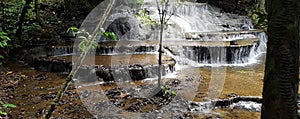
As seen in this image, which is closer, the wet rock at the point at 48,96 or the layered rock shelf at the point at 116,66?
the wet rock at the point at 48,96

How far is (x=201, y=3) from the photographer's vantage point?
63.7 ft

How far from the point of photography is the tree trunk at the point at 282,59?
2127mm

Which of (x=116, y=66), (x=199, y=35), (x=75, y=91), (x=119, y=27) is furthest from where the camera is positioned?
(x=119, y=27)

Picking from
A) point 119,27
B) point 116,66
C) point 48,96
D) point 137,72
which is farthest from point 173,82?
point 119,27

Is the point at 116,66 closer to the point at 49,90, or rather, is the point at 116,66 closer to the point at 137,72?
the point at 137,72

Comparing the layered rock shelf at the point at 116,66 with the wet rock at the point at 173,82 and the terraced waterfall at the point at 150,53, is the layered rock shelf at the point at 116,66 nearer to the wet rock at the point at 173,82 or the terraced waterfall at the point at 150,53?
the terraced waterfall at the point at 150,53

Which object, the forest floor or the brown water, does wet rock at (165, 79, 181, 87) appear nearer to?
the brown water

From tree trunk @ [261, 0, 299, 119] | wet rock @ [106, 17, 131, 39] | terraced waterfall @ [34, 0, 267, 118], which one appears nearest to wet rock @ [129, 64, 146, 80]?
terraced waterfall @ [34, 0, 267, 118]

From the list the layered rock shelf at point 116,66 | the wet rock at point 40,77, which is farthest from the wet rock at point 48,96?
the wet rock at point 40,77

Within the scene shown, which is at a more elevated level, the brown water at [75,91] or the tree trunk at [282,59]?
the tree trunk at [282,59]

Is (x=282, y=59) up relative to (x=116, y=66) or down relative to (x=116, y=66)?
up

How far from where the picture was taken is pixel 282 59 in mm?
2160

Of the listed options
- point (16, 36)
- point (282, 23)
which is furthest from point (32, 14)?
point (282, 23)

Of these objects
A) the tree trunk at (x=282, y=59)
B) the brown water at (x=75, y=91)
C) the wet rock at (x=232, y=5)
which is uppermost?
the wet rock at (x=232, y=5)
